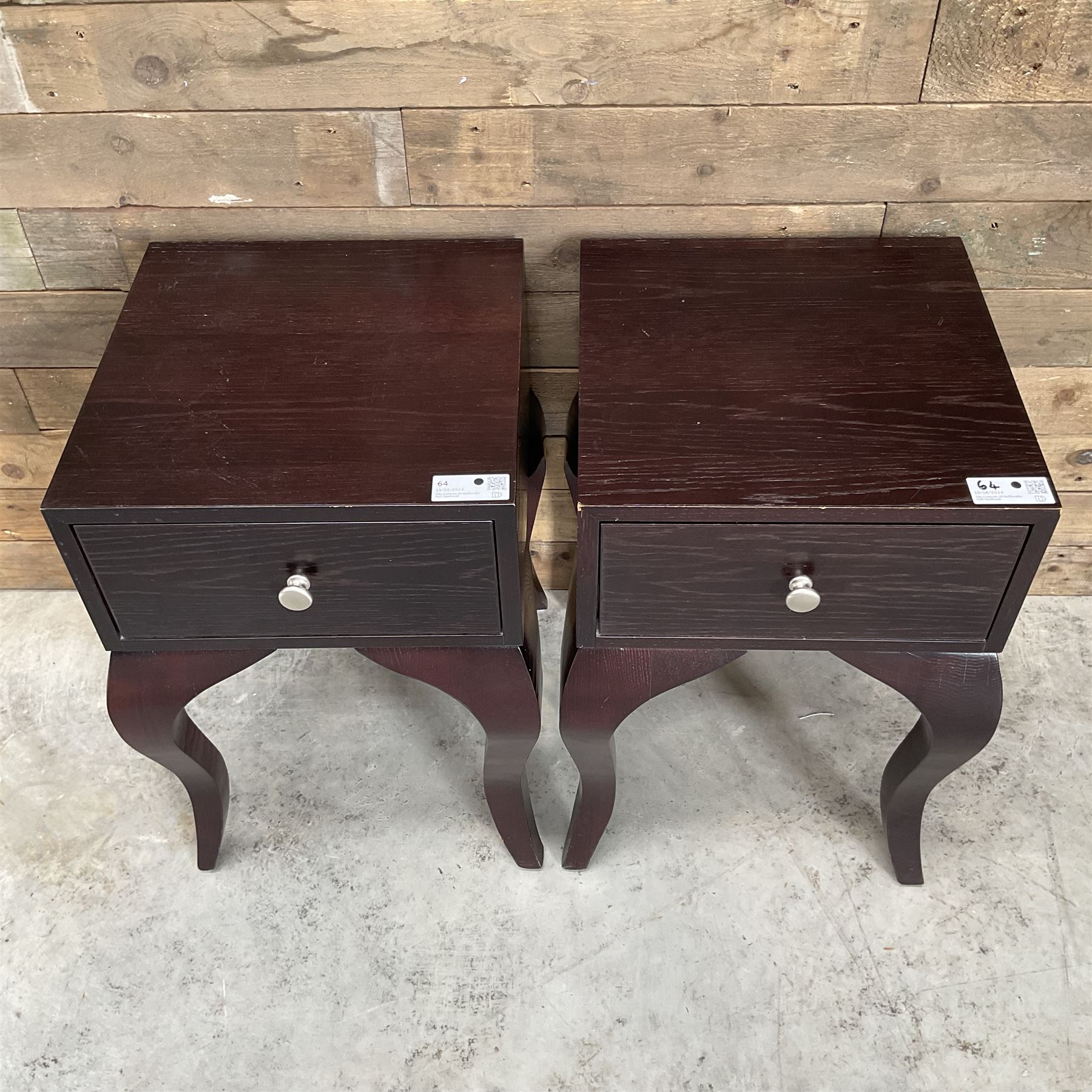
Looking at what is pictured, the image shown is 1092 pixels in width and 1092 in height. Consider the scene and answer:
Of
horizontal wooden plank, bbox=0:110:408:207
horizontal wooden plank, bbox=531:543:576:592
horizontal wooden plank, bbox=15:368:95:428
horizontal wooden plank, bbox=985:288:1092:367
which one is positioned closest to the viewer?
horizontal wooden plank, bbox=0:110:408:207

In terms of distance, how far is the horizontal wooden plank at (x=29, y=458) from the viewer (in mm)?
1458

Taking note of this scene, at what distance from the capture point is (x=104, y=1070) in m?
1.15

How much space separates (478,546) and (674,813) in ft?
1.94

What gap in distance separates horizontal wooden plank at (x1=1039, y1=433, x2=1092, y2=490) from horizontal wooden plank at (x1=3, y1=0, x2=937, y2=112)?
1.74 feet

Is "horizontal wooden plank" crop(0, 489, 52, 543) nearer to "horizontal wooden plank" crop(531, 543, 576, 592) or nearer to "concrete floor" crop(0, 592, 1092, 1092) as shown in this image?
"concrete floor" crop(0, 592, 1092, 1092)

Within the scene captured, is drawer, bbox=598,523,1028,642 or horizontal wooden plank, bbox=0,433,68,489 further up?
drawer, bbox=598,523,1028,642

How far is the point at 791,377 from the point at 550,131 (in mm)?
379

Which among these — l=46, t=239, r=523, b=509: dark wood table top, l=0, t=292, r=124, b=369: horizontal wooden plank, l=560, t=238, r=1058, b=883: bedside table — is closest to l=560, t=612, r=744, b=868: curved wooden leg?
l=560, t=238, r=1058, b=883: bedside table

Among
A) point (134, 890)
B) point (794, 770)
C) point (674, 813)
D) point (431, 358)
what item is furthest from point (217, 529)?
point (794, 770)

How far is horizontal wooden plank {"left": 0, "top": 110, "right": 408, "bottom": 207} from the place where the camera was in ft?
3.77

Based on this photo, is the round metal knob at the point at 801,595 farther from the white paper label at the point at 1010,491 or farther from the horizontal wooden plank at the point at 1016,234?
the horizontal wooden plank at the point at 1016,234

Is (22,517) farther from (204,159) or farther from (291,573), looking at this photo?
(291,573)

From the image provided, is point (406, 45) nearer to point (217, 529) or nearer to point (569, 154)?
point (569, 154)

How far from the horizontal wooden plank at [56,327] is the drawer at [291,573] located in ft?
1.53
